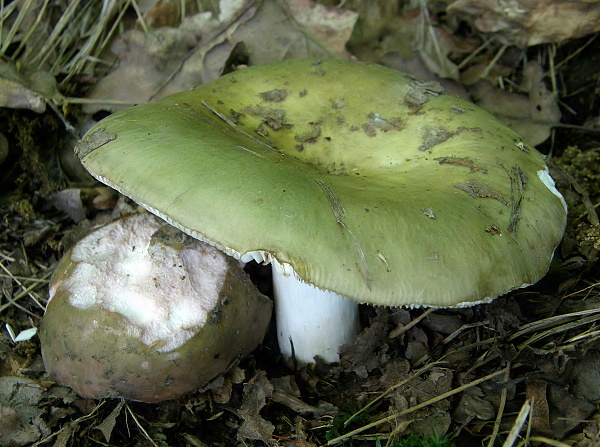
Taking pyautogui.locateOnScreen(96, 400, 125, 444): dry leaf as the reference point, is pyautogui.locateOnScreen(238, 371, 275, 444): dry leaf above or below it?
below

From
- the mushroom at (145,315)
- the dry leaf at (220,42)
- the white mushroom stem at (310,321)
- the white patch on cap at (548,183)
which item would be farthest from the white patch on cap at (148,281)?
the white patch on cap at (548,183)

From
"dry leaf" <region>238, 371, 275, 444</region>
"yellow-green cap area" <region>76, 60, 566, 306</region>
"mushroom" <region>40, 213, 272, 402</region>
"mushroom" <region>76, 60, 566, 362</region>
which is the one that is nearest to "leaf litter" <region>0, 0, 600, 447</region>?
"dry leaf" <region>238, 371, 275, 444</region>

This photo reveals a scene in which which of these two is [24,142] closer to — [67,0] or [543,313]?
[67,0]

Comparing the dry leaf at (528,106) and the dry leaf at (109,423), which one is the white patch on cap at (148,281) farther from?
the dry leaf at (528,106)

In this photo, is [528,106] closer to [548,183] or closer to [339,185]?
[548,183]

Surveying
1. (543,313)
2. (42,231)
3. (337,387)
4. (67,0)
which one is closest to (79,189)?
(42,231)

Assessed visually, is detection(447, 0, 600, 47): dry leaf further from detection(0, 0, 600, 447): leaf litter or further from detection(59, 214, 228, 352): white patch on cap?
detection(59, 214, 228, 352): white patch on cap
